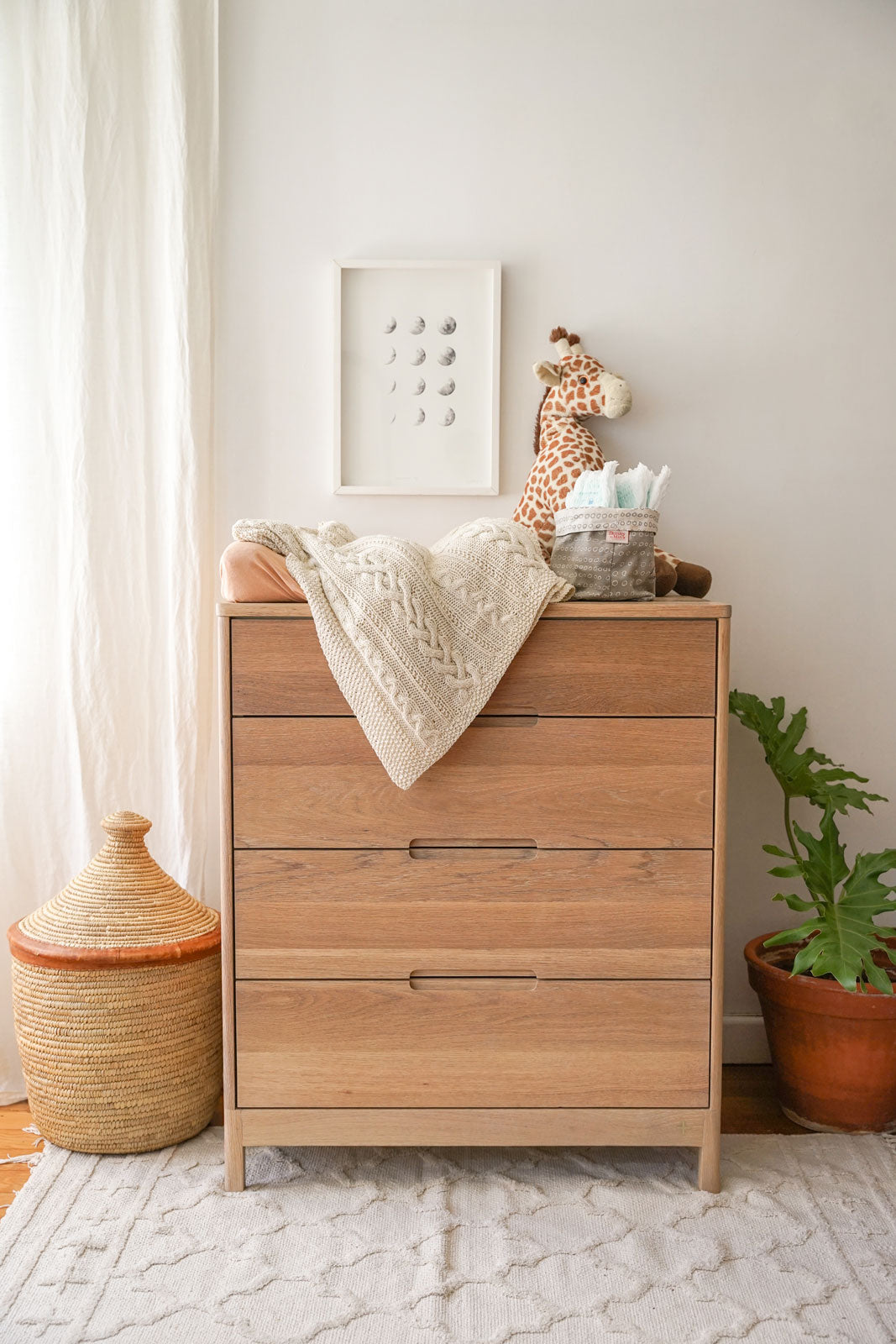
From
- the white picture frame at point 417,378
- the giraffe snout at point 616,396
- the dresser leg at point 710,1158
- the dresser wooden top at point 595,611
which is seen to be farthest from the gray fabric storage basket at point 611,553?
the dresser leg at point 710,1158

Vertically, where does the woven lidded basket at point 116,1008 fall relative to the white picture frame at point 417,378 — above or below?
below

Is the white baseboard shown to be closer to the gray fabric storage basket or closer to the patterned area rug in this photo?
the patterned area rug

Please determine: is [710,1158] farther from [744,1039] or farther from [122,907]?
[122,907]

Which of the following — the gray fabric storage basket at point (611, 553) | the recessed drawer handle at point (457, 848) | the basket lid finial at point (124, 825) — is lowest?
the basket lid finial at point (124, 825)

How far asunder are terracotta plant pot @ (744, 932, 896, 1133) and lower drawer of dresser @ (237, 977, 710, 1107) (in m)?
0.29

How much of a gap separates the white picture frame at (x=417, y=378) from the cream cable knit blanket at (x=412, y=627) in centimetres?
50

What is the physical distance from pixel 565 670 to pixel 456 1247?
823 mm

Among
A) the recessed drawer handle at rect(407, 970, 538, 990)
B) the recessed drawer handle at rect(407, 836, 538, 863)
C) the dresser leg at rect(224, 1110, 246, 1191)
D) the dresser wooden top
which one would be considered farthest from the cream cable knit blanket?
the dresser leg at rect(224, 1110, 246, 1191)

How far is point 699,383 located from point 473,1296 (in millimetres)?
1571

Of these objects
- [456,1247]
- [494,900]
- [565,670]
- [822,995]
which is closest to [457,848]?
[494,900]

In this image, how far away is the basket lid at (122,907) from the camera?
5.35 feet

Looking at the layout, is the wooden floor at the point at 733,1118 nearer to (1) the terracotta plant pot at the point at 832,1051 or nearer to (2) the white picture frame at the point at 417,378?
(1) the terracotta plant pot at the point at 832,1051

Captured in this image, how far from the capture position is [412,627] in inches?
55.1

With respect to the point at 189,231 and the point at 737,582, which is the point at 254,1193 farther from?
the point at 189,231
